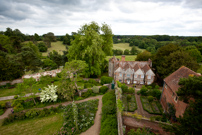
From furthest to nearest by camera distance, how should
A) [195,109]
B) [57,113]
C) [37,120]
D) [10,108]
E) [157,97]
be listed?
[157,97] < [10,108] < [57,113] < [37,120] < [195,109]

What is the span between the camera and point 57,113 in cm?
1914

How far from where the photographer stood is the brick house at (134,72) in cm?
2945

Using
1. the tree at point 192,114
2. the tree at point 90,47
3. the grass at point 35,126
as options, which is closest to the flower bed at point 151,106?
the tree at point 192,114

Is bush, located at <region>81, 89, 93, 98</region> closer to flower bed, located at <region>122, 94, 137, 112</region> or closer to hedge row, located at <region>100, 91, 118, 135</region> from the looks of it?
hedge row, located at <region>100, 91, 118, 135</region>

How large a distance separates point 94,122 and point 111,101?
5214 millimetres

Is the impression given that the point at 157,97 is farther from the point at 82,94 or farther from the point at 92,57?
the point at 92,57

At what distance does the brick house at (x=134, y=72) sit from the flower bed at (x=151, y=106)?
7.87m

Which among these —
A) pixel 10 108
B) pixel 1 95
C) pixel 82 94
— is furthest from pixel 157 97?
pixel 1 95

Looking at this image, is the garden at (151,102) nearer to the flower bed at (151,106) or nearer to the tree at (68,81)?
the flower bed at (151,106)

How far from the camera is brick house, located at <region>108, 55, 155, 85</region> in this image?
29.5 meters

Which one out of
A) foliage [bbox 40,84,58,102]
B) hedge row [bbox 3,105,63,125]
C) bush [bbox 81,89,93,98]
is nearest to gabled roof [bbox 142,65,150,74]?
bush [bbox 81,89,93,98]

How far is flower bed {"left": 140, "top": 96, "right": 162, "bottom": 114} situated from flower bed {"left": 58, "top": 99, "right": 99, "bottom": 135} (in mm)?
11058

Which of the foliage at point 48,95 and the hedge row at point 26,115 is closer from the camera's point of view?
the hedge row at point 26,115

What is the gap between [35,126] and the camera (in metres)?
16.4
